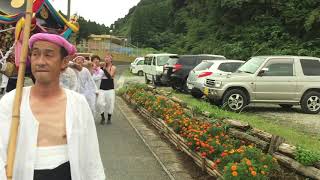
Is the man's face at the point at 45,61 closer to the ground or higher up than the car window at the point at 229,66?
higher up

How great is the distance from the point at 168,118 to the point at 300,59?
6.68 metres

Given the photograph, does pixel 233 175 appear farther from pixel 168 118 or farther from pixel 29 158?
pixel 168 118

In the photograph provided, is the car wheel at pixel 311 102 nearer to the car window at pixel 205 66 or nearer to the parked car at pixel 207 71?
the parked car at pixel 207 71

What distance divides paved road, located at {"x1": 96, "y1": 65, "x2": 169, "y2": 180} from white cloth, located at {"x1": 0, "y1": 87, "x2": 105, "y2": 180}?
4482mm

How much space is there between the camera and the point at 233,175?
A: 5.68 metres

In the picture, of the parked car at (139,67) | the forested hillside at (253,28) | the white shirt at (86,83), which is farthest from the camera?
the parked car at (139,67)

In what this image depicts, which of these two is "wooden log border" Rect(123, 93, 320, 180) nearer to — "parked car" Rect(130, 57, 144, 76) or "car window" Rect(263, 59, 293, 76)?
"car window" Rect(263, 59, 293, 76)

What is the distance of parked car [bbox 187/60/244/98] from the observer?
1895 cm

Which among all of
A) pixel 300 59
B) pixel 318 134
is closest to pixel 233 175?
pixel 318 134

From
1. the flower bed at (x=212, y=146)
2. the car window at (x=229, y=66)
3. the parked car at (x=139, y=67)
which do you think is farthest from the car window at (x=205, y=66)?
the parked car at (x=139, y=67)

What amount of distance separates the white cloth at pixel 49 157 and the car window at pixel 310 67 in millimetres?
13961

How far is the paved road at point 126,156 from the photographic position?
794 cm

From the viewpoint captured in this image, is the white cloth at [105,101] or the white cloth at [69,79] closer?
the white cloth at [69,79]

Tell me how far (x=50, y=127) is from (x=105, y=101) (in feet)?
36.0
